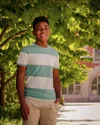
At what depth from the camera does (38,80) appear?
4621 mm

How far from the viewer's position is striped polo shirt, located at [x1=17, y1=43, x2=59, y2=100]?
462 centimetres

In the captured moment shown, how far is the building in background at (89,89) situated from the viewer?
46.7m

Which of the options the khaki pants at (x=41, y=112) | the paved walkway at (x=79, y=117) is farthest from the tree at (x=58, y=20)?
the paved walkway at (x=79, y=117)

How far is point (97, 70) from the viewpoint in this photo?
159 feet

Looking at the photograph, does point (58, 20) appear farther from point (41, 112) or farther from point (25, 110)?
point (25, 110)

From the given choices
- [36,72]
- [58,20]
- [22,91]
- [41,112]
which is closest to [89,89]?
[58,20]

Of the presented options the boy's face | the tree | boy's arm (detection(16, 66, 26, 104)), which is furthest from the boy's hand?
the tree

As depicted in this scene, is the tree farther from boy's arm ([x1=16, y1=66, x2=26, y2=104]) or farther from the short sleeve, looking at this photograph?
boy's arm ([x1=16, y1=66, x2=26, y2=104])

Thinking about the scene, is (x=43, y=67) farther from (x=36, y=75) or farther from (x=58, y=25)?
(x=58, y=25)

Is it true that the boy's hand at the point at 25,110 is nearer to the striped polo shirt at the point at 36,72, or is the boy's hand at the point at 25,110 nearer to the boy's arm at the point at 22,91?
the boy's arm at the point at 22,91

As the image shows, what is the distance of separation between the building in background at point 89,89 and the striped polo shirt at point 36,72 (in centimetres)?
4156

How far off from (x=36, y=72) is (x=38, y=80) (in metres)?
0.08

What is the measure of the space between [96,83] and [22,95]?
44.8 metres

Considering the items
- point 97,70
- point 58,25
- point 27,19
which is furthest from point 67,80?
point 97,70
